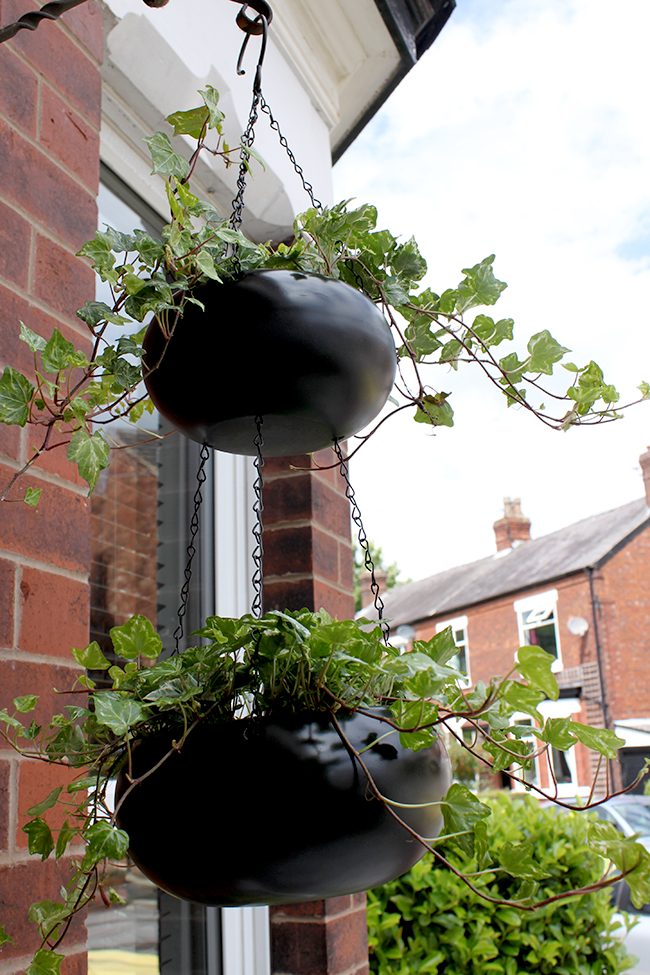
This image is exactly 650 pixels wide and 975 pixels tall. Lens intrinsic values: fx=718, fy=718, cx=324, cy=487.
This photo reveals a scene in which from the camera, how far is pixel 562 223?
43.3ft

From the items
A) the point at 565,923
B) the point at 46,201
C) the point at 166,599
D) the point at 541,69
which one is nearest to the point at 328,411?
the point at 46,201

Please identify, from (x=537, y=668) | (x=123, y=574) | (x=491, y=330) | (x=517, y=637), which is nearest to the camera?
(x=537, y=668)

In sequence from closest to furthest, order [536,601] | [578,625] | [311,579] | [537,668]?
1. [537,668]
2. [311,579]
3. [578,625]
4. [536,601]

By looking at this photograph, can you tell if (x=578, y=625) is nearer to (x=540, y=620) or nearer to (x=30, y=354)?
(x=540, y=620)

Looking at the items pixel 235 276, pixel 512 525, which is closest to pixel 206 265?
pixel 235 276

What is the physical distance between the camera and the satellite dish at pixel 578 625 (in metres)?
12.4

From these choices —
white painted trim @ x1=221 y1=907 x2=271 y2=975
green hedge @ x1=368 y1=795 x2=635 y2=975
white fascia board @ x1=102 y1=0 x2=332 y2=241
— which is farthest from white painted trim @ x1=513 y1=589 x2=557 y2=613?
white painted trim @ x1=221 y1=907 x2=271 y2=975

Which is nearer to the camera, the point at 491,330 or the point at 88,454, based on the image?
the point at 88,454

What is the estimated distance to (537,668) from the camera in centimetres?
43

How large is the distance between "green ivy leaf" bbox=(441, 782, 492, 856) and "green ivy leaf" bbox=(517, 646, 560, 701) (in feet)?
0.54

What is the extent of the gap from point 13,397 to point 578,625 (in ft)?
42.7

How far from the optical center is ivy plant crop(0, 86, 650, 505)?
1.97 feet

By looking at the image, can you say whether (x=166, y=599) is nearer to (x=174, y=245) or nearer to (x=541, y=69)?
(x=174, y=245)

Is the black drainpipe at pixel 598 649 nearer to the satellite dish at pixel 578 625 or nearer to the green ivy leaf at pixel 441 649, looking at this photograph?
the satellite dish at pixel 578 625
